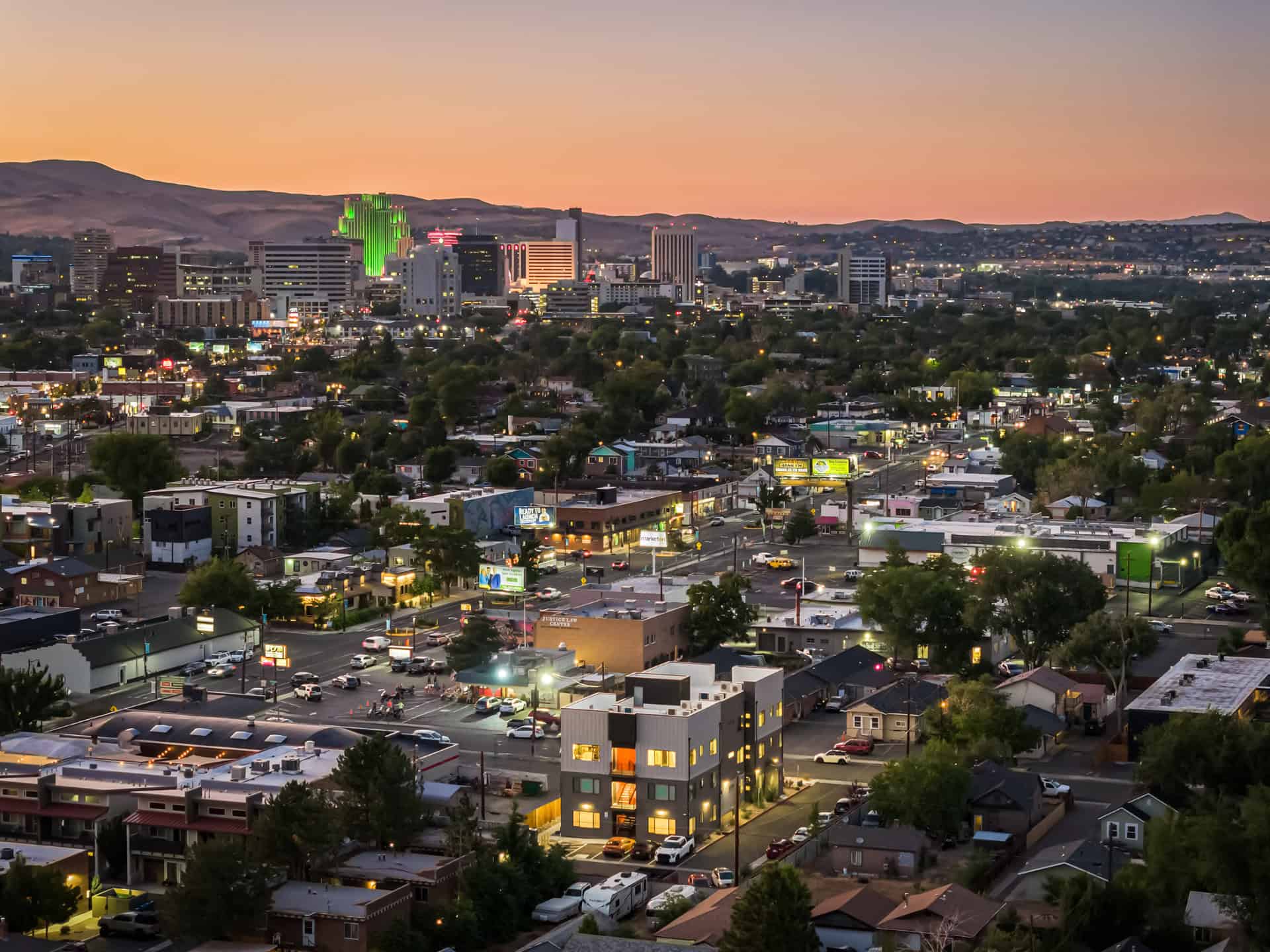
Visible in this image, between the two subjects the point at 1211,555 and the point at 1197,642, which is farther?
the point at 1211,555

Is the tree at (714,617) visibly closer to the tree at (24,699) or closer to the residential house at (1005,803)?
A: the residential house at (1005,803)

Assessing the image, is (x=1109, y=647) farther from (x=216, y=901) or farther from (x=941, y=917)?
(x=216, y=901)

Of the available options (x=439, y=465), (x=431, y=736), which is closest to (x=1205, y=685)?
(x=431, y=736)

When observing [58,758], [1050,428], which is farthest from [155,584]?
[1050,428]

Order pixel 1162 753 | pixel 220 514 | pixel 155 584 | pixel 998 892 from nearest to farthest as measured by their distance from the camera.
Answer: pixel 998 892
pixel 1162 753
pixel 155 584
pixel 220 514

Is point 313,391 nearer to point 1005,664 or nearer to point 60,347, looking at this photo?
point 60,347
